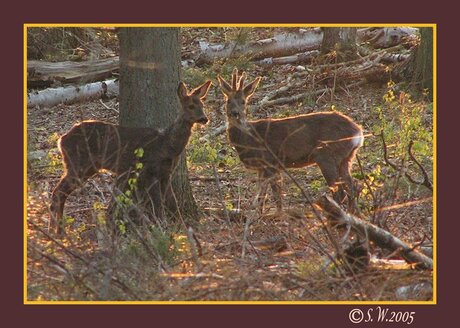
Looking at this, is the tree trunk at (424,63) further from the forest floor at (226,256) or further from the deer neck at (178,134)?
the deer neck at (178,134)

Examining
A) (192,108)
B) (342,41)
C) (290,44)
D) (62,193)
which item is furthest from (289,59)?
(62,193)

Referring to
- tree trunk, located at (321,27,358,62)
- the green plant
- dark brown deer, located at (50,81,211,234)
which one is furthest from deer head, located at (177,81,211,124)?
tree trunk, located at (321,27,358,62)

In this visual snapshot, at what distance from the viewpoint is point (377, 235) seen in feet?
28.1

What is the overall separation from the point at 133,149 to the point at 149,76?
2.99ft

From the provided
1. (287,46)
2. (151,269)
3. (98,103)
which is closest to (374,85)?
(287,46)

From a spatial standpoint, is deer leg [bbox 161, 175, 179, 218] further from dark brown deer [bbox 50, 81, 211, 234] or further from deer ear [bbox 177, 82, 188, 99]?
deer ear [bbox 177, 82, 188, 99]

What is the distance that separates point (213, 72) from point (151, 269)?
10.9 metres

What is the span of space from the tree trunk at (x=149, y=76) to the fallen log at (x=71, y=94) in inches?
275

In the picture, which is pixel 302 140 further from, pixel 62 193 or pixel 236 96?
pixel 62 193

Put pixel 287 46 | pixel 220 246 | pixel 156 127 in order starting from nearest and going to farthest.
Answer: pixel 220 246
pixel 156 127
pixel 287 46

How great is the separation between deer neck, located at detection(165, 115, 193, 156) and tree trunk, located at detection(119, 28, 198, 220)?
165 mm

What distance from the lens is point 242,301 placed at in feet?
24.8

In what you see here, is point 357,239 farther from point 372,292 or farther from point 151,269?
point 151,269

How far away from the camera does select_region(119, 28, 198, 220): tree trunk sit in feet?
38.8
